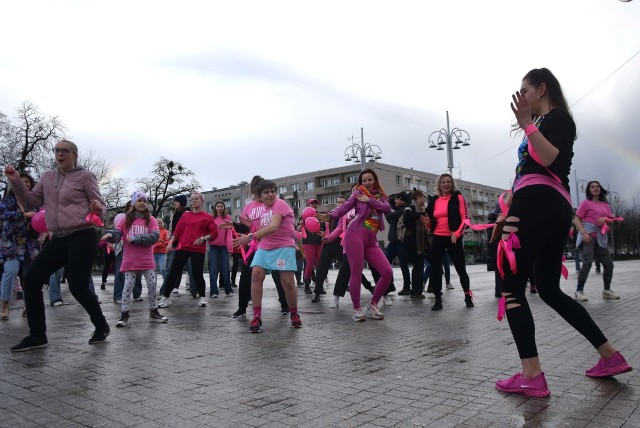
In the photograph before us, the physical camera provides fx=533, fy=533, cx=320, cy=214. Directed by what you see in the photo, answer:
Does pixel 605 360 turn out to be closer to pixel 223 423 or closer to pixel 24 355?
pixel 223 423

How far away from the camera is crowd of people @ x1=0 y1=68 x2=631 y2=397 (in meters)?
3.54

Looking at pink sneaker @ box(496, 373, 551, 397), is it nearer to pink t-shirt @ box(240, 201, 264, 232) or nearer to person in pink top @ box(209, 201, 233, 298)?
pink t-shirt @ box(240, 201, 264, 232)

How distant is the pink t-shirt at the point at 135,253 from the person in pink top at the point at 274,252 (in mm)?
1939

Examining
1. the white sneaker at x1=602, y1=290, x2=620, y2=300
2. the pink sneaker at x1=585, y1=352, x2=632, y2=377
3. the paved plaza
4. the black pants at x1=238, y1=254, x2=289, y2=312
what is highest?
the black pants at x1=238, y1=254, x2=289, y2=312

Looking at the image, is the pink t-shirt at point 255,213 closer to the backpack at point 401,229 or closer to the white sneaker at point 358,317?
the white sneaker at point 358,317

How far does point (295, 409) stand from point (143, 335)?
3472mm

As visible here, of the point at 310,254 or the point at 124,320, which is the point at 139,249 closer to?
the point at 124,320

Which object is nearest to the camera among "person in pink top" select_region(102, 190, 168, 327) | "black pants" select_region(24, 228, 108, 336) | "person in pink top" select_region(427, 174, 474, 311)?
"black pants" select_region(24, 228, 108, 336)

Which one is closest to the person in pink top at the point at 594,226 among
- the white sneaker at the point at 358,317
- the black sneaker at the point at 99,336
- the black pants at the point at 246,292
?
the white sneaker at the point at 358,317

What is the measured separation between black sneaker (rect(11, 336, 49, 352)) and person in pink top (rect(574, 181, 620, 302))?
808 cm

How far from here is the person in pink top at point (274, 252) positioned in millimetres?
6371

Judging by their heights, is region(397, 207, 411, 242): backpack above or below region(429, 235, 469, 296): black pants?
above

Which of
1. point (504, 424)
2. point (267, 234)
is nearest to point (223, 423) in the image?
point (504, 424)

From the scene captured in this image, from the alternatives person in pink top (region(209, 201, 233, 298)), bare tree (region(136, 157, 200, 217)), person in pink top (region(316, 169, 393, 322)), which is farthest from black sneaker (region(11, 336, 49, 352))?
bare tree (region(136, 157, 200, 217))
